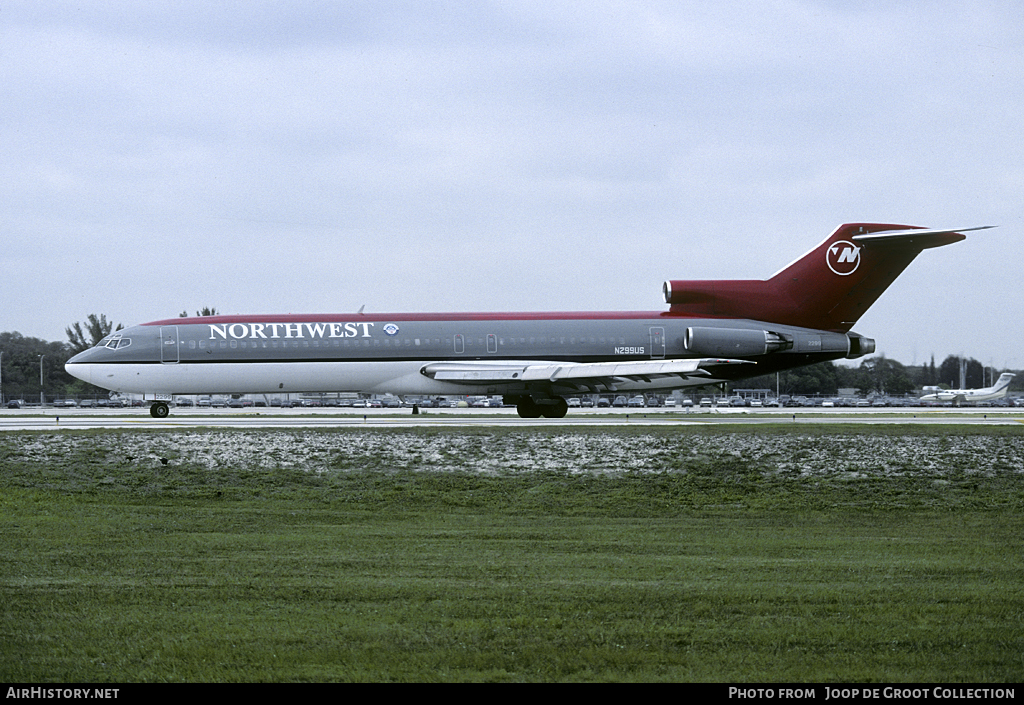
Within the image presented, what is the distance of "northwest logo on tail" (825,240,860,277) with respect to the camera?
40156 millimetres

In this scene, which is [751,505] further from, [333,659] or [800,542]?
[333,659]

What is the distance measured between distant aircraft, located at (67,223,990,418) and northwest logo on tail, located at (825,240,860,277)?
38 mm

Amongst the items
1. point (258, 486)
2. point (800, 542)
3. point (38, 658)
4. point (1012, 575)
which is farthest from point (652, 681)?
point (258, 486)

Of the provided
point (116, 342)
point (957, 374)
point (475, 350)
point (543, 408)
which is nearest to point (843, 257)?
point (543, 408)

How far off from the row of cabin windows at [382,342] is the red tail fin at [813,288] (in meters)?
3.97

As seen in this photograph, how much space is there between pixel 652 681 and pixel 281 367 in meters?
32.0

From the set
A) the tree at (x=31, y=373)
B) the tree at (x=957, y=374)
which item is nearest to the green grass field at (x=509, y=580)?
the tree at (x=31, y=373)

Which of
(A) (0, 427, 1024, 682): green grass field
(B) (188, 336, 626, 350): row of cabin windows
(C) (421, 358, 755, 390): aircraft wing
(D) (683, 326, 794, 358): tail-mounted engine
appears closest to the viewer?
(A) (0, 427, 1024, 682): green grass field

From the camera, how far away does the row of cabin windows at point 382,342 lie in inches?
1496

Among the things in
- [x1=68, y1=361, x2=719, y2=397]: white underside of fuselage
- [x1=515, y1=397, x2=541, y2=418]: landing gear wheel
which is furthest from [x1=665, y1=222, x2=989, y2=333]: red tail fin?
[x1=515, y1=397, x2=541, y2=418]: landing gear wheel

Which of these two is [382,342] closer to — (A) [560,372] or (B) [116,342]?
(A) [560,372]

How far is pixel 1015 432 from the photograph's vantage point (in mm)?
26109

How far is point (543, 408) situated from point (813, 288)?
11491mm

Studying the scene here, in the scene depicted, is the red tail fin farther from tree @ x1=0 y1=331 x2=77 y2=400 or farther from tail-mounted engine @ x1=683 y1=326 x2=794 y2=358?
tree @ x1=0 y1=331 x2=77 y2=400
